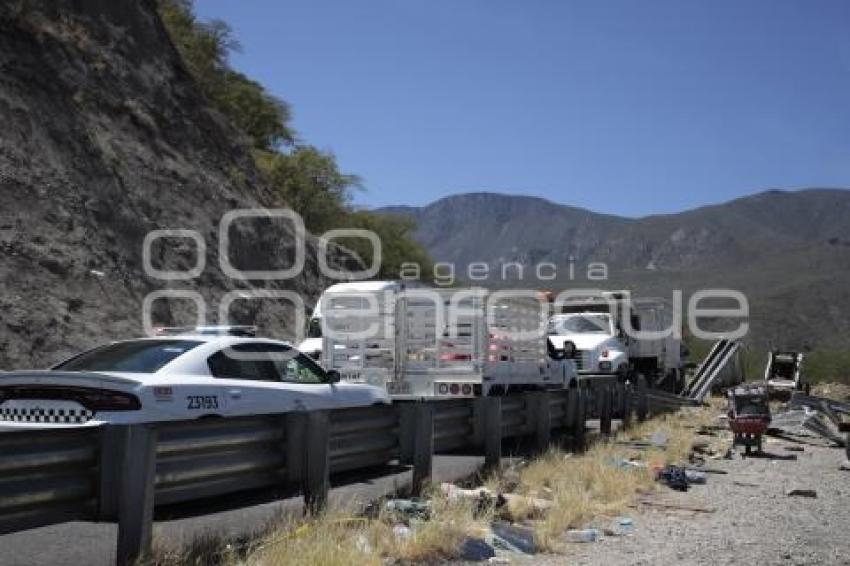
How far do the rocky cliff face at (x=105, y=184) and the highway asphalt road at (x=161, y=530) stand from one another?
1174 centimetres

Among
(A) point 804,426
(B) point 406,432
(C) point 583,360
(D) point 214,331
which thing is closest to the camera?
(B) point 406,432

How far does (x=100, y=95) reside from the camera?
1118 inches

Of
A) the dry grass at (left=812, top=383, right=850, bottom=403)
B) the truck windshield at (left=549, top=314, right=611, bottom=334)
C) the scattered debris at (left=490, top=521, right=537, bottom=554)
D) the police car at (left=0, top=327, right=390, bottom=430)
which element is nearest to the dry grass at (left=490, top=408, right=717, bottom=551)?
the scattered debris at (left=490, top=521, right=537, bottom=554)

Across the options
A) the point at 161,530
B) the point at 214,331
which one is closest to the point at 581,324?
the point at 214,331

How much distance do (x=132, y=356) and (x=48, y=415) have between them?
1.47 m

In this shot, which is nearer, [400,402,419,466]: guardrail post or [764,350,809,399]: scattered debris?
[400,402,419,466]: guardrail post

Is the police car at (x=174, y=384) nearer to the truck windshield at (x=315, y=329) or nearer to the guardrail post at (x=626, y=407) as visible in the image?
the guardrail post at (x=626, y=407)

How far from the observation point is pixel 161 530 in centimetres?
756

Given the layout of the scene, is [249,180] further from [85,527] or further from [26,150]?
[85,527]

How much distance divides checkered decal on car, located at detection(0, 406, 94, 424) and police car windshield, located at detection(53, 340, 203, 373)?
1048 mm

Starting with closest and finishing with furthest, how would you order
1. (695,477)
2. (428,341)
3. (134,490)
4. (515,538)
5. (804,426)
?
(134,490) < (515,538) < (695,477) < (428,341) < (804,426)

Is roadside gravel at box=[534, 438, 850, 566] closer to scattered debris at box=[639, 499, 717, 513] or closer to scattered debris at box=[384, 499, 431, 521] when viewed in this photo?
scattered debris at box=[639, 499, 717, 513]

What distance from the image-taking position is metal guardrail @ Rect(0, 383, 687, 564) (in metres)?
5.75

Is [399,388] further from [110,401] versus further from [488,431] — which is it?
[110,401]
